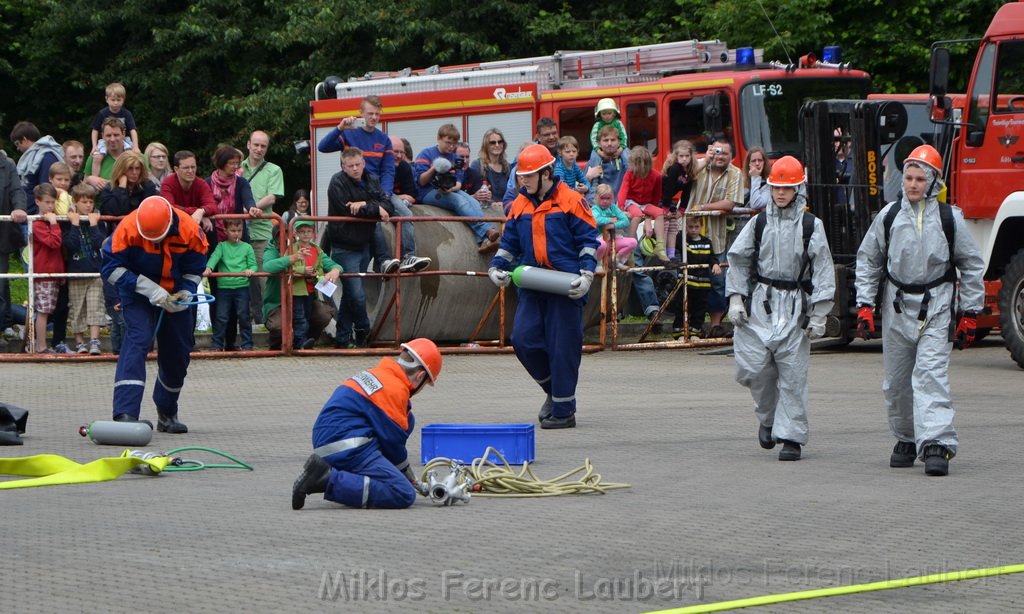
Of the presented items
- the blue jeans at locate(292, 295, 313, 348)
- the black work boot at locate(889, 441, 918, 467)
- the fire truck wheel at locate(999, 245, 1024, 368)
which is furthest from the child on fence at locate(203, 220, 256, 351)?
the black work boot at locate(889, 441, 918, 467)

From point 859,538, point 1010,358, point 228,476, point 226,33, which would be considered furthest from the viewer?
point 226,33

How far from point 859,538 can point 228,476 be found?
150 inches

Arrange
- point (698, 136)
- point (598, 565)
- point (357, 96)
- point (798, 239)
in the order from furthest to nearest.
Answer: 1. point (357, 96)
2. point (698, 136)
3. point (798, 239)
4. point (598, 565)

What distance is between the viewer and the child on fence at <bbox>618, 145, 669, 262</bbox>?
18.1 m

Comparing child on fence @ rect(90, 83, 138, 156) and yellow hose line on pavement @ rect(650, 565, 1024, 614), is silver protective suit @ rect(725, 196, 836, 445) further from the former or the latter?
child on fence @ rect(90, 83, 138, 156)

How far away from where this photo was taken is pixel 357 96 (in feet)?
81.8

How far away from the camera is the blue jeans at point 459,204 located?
17.7 metres

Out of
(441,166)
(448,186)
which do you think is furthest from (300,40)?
(441,166)

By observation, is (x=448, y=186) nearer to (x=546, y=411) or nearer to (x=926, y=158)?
(x=546, y=411)

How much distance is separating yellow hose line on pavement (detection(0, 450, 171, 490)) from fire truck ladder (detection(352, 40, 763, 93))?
526 inches

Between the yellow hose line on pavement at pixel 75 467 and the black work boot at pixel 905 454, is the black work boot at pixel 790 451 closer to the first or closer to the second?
the black work boot at pixel 905 454

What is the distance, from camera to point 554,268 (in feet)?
40.3

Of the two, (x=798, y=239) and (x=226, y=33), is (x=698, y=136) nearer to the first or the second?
(x=798, y=239)

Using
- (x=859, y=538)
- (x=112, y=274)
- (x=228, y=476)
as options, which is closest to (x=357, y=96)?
(x=112, y=274)
